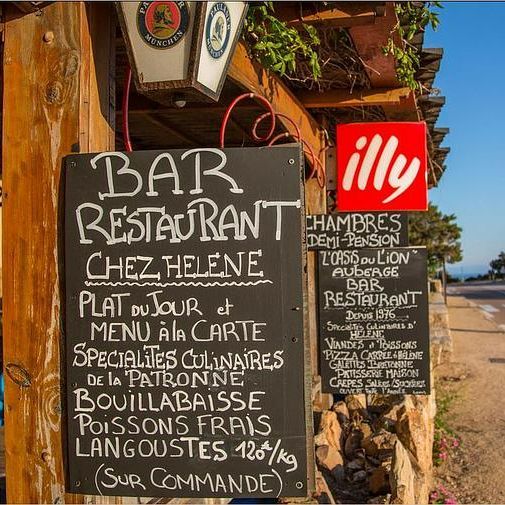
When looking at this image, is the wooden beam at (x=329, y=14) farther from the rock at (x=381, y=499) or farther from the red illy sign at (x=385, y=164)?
the rock at (x=381, y=499)

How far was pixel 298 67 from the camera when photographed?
4.32m

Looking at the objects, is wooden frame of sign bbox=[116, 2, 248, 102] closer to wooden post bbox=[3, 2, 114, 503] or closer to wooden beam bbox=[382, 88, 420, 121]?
wooden post bbox=[3, 2, 114, 503]

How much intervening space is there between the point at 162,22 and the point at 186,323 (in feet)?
3.18

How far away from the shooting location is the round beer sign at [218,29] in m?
2.22

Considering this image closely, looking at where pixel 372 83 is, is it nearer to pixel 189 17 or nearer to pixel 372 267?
pixel 372 267

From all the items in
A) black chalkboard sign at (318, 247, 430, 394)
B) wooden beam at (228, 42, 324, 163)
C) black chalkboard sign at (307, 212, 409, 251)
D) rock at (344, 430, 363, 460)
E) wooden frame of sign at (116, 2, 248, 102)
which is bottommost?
rock at (344, 430, 363, 460)

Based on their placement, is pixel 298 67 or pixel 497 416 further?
pixel 497 416

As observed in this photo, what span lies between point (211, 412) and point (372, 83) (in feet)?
10.9

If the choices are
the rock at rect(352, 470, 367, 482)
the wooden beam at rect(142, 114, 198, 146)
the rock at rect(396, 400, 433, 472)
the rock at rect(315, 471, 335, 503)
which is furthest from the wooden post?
the rock at rect(352, 470, 367, 482)

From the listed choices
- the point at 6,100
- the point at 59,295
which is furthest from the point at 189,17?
the point at 59,295

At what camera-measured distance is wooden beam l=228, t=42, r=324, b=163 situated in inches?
139

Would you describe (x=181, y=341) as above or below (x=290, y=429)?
above

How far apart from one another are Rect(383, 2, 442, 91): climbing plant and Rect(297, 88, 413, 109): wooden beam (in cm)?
51

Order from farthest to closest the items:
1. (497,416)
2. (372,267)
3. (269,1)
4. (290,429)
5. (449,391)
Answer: (449,391), (497,416), (372,267), (269,1), (290,429)
